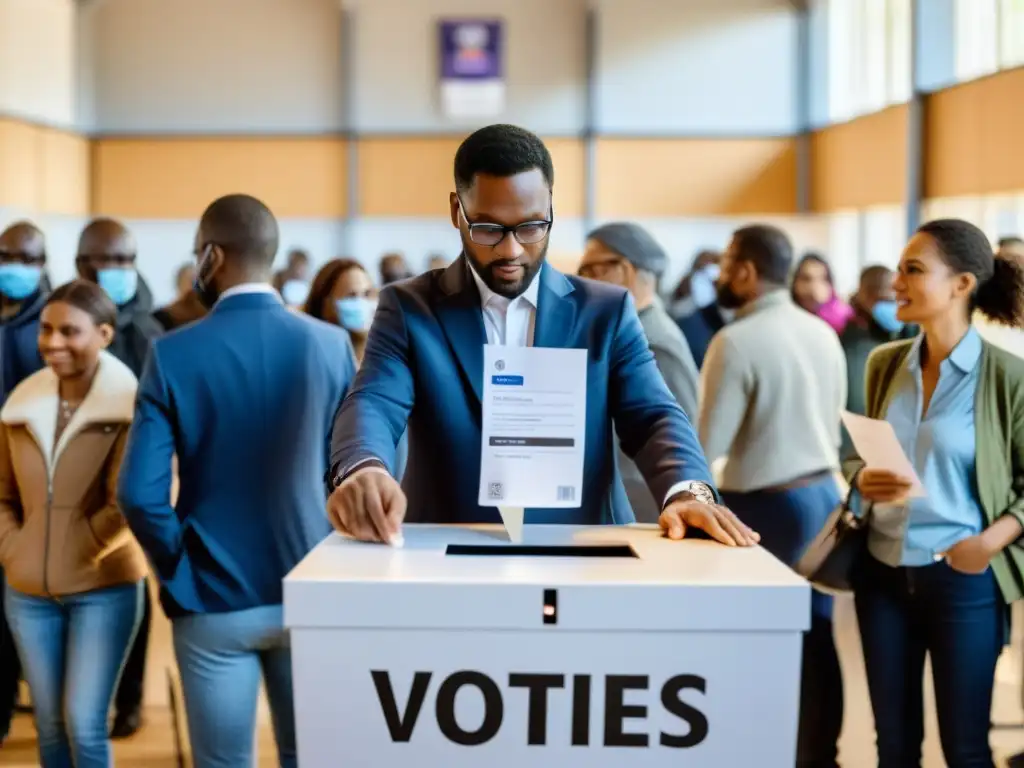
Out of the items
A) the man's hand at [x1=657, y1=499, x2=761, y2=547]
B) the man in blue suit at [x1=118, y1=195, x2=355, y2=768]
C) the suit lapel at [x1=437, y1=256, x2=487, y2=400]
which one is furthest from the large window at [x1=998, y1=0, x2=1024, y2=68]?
the man's hand at [x1=657, y1=499, x2=761, y2=547]

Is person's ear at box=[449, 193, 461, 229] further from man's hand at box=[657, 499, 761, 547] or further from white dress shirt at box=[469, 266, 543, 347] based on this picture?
man's hand at box=[657, 499, 761, 547]

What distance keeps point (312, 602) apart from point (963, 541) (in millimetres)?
1828

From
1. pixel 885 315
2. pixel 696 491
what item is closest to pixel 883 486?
pixel 696 491

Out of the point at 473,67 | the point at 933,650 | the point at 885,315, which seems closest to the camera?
the point at 933,650

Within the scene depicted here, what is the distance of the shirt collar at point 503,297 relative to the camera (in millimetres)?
1897

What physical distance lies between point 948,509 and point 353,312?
2271mm

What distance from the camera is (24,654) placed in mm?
3172

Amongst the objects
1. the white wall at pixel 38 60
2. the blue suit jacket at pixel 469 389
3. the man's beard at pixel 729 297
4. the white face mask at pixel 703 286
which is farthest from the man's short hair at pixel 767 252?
the white wall at pixel 38 60

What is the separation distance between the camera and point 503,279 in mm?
1818

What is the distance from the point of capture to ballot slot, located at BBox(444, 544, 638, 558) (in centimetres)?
164

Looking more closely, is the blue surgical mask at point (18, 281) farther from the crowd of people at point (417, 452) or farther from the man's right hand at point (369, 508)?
the man's right hand at point (369, 508)

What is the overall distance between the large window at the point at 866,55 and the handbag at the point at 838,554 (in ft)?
29.1

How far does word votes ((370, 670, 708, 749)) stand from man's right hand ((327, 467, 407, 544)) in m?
0.24

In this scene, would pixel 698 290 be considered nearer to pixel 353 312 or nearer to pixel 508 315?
pixel 353 312
